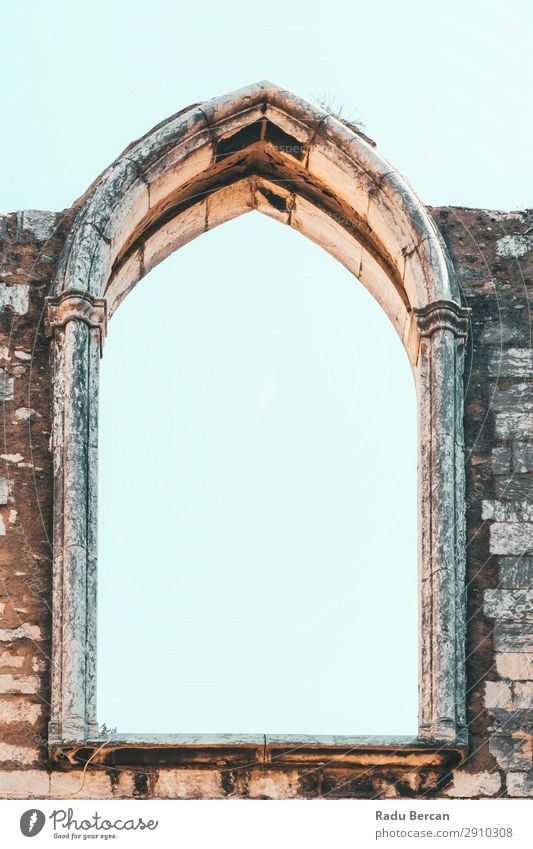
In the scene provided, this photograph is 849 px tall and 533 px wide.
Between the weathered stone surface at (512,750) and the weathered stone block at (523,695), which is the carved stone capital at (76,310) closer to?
the weathered stone block at (523,695)

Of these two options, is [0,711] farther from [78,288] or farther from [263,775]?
[78,288]

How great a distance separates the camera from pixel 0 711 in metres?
11.1

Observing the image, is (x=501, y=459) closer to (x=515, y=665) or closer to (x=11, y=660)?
(x=515, y=665)

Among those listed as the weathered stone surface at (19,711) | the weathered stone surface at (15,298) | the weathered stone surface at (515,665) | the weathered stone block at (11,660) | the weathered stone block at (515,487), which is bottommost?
the weathered stone surface at (19,711)

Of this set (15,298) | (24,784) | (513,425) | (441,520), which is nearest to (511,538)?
(441,520)

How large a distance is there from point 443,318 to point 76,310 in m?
1.73

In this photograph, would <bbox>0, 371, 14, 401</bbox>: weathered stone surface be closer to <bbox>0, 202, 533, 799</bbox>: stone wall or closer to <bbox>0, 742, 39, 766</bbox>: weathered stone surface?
<bbox>0, 202, 533, 799</bbox>: stone wall

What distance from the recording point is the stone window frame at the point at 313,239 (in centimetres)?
1098

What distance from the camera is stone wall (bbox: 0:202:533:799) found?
1094cm

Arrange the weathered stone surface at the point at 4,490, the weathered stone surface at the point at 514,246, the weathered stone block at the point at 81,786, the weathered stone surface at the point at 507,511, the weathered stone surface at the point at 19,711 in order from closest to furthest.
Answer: the weathered stone block at the point at 81,786, the weathered stone surface at the point at 19,711, the weathered stone surface at the point at 4,490, the weathered stone surface at the point at 507,511, the weathered stone surface at the point at 514,246

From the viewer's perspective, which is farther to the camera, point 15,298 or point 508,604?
point 15,298

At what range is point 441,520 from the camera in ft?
37.7

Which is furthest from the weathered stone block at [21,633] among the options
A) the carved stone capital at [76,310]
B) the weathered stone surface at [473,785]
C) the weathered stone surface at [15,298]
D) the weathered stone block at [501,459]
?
the weathered stone block at [501,459]

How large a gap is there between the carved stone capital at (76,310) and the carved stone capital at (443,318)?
1487mm
